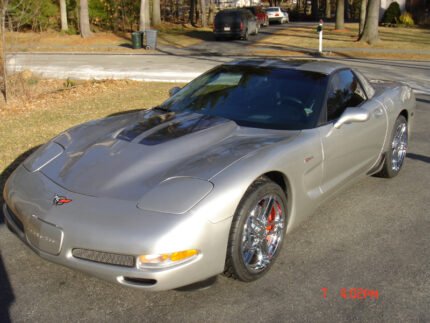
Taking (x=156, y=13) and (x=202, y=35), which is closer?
(x=202, y=35)

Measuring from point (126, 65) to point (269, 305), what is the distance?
1575 cm

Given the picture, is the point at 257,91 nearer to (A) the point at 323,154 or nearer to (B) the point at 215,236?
(A) the point at 323,154

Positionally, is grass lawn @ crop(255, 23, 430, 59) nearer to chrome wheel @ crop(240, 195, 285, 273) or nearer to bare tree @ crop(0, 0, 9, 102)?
bare tree @ crop(0, 0, 9, 102)

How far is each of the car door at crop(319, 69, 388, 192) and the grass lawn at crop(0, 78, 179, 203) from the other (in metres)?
3.43

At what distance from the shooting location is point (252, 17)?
1216 inches

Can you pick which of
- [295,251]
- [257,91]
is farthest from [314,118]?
[295,251]

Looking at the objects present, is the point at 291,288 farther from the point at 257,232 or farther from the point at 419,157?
the point at 419,157

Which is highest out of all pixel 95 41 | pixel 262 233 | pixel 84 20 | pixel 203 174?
pixel 84 20

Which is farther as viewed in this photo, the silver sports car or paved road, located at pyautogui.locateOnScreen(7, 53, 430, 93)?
paved road, located at pyautogui.locateOnScreen(7, 53, 430, 93)

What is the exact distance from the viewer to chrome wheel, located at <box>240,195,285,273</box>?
3.34 m

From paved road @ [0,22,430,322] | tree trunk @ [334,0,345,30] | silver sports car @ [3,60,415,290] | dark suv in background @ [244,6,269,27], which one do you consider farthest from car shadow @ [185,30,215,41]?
paved road @ [0,22,430,322]

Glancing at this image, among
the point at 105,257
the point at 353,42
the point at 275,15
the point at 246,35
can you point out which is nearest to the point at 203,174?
the point at 105,257

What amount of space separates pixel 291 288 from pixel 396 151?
290 cm

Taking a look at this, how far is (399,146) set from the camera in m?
5.74
